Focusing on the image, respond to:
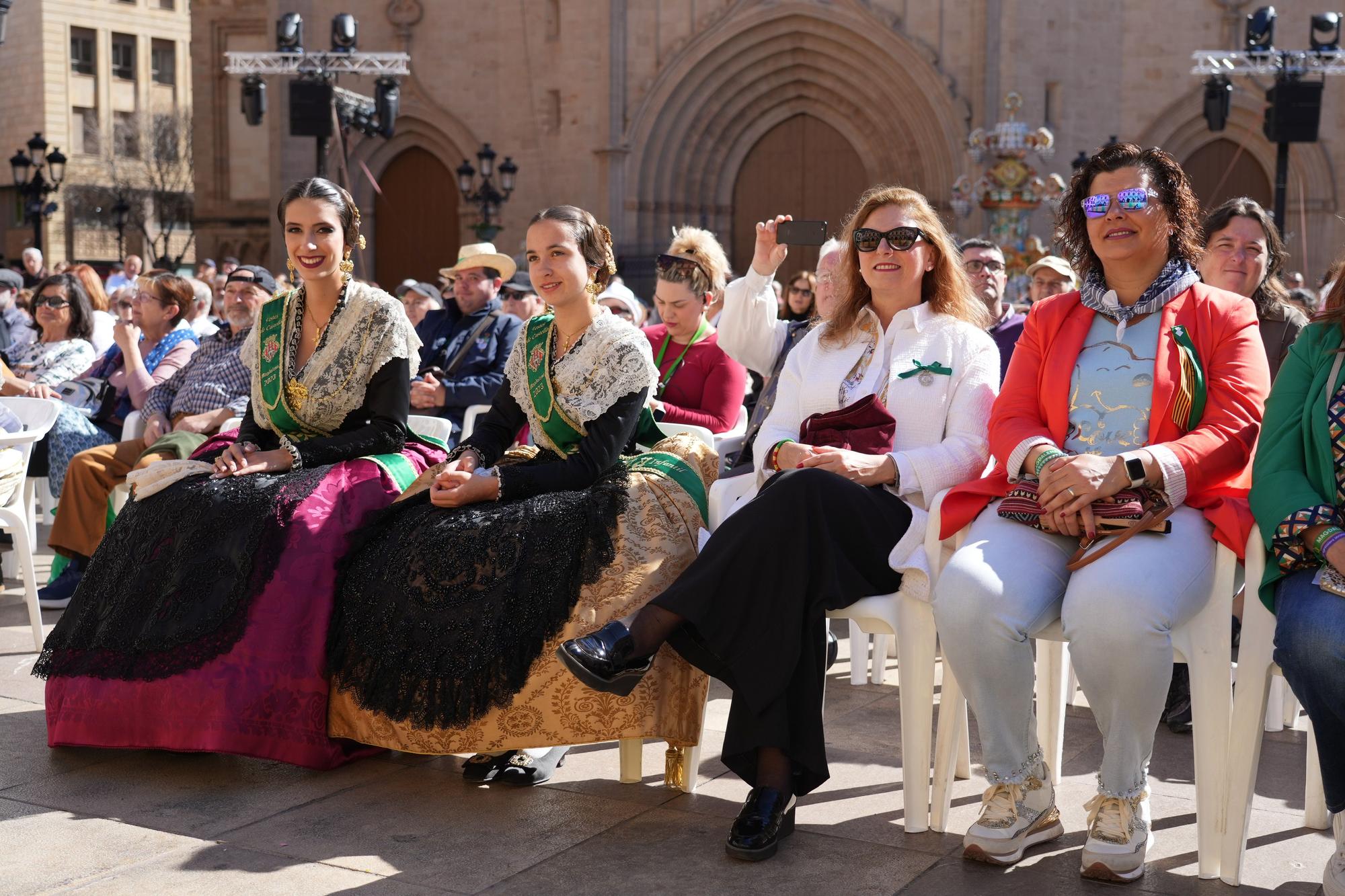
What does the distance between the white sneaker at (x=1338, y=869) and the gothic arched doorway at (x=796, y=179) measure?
15642 millimetres

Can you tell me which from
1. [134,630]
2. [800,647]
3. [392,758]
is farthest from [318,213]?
[800,647]

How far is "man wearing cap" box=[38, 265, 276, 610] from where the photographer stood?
5.42 metres

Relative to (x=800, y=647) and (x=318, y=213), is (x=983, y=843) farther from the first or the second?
(x=318, y=213)

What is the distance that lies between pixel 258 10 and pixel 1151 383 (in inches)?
859

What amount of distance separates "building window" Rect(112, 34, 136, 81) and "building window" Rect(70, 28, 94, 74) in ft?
2.05

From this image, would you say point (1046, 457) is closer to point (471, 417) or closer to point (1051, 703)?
point (1051, 703)

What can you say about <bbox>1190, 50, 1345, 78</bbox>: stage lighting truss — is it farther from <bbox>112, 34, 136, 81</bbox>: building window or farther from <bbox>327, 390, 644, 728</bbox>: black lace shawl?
<bbox>112, 34, 136, 81</bbox>: building window

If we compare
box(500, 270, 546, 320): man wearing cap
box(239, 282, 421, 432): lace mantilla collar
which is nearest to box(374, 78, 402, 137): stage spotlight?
box(500, 270, 546, 320): man wearing cap

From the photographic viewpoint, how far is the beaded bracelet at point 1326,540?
2729mm

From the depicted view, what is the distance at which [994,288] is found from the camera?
5582 millimetres

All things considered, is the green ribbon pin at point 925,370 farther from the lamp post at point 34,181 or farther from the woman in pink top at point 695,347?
the lamp post at point 34,181

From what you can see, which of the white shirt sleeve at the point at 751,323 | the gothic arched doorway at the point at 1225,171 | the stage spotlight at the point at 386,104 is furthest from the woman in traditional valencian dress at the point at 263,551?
the gothic arched doorway at the point at 1225,171

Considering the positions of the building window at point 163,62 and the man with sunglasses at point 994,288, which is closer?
the man with sunglasses at point 994,288

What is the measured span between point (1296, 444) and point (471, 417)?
3.66 metres
